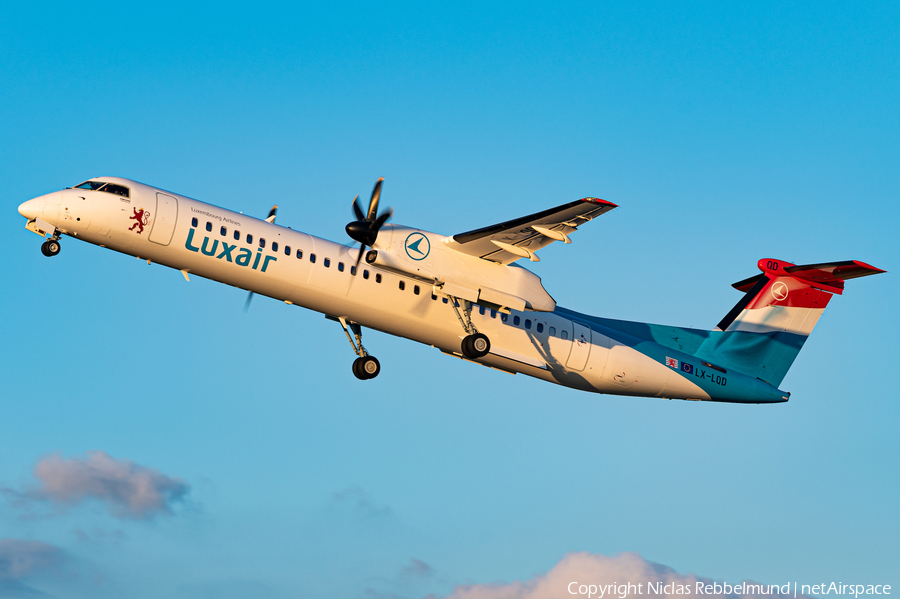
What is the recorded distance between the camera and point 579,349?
25.7m

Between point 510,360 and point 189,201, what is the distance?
1008 centimetres

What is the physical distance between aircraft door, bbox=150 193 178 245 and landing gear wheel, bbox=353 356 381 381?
6993 mm

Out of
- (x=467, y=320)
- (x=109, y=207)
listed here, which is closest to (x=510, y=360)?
(x=467, y=320)

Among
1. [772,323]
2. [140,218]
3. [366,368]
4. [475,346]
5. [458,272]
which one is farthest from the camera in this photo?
[772,323]

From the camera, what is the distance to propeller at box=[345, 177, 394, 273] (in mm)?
21766

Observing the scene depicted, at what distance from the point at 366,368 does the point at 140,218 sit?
8.00 meters

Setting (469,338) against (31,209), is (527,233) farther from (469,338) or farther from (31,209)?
(31,209)

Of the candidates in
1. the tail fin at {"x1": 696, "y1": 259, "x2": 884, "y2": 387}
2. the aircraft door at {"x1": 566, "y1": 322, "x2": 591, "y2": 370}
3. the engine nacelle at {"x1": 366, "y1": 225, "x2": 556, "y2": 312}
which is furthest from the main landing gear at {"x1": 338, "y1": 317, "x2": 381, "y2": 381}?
the tail fin at {"x1": 696, "y1": 259, "x2": 884, "y2": 387}

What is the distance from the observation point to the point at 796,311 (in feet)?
95.0

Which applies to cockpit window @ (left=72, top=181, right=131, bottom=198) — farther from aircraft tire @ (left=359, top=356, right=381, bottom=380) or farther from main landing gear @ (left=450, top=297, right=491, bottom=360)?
main landing gear @ (left=450, top=297, right=491, bottom=360)

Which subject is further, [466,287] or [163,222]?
[466,287]

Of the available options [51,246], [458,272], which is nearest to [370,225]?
[458,272]

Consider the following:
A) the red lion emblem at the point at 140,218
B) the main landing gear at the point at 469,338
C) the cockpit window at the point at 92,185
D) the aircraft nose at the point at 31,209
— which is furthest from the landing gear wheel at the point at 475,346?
the aircraft nose at the point at 31,209

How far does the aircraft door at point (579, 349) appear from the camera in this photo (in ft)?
83.9
